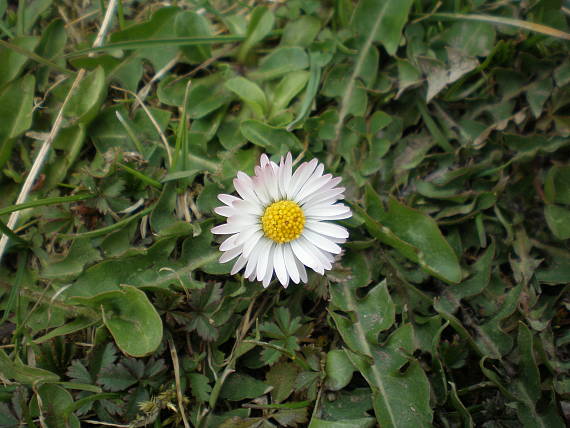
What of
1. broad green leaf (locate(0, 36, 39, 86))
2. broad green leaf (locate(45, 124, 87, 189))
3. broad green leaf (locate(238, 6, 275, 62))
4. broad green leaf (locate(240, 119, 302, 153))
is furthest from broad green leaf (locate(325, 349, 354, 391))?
broad green leaf (locate(0, 36, 39, 86))

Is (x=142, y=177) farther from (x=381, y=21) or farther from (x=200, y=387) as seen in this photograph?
(x=381, y=21)

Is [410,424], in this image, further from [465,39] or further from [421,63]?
[465,39]

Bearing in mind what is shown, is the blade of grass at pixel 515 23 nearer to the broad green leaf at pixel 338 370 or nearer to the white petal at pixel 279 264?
the white petal at pixel 279 264

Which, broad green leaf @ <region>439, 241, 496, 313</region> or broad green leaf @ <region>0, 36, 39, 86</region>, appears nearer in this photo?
broad green leaf @ <region>439, 241, 496, 313</region>

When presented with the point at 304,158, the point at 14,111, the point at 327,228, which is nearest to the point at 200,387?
the point at 327,228

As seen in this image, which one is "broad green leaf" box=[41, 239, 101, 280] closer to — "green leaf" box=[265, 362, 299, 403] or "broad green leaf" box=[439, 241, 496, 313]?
"green leaf" box=[265, 362, 299, 403]

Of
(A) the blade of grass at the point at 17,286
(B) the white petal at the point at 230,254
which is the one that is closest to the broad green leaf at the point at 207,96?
(B) the white petal at the point at 230,254
